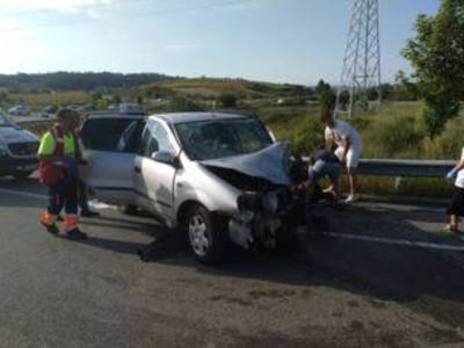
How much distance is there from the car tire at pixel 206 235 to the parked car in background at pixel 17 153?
805 cm

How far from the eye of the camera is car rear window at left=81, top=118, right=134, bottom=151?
30.6ft

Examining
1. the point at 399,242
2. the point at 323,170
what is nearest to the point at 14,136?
the point at 323,170

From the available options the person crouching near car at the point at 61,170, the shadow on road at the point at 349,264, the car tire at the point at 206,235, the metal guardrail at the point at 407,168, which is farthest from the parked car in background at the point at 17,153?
the car tire at the point at 206,235

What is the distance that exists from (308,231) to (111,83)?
352 ft

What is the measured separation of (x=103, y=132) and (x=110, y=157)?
2.14 ft

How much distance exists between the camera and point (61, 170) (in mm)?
8875

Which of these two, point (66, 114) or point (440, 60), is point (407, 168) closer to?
point (66, 114)

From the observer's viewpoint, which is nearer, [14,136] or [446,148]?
[14,136]

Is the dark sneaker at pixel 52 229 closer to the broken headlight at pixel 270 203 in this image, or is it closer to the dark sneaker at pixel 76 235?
the dark sneaker at pixel 76 235

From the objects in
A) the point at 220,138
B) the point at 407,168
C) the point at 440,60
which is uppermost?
the point at 440,60

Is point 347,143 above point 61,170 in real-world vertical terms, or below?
above

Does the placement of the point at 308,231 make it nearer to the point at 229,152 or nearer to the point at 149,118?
the point at 229,152

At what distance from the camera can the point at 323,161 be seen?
10016 mm

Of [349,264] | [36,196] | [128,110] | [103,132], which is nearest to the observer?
[349,264]
